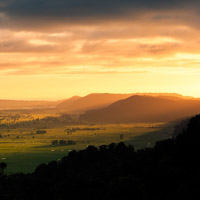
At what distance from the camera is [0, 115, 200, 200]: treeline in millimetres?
→ 60875

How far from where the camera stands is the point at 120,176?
6762 cm

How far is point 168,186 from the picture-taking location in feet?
213

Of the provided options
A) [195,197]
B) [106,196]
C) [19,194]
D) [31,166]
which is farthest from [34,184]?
[31,166]

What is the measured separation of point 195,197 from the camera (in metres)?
54.5

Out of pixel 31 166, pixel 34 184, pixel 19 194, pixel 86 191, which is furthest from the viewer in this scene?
pixel 31 166

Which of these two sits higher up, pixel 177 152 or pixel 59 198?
pixel 177 152

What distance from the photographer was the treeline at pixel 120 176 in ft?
200

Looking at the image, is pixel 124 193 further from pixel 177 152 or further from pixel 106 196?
pixel 177 152

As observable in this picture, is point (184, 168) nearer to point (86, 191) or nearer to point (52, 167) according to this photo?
point (86, 191)

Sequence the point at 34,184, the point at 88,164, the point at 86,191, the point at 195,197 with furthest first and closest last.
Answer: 1. the point at 88,164
2. the point at 34,184
3. the point at 86,191
4. the point at 195,197

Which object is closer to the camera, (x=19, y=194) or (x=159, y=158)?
(x=19, y=194)

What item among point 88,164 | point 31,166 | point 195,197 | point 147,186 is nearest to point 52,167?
point 88,164

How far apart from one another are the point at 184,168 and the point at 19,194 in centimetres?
3113

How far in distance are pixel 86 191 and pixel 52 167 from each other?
1037 inches
